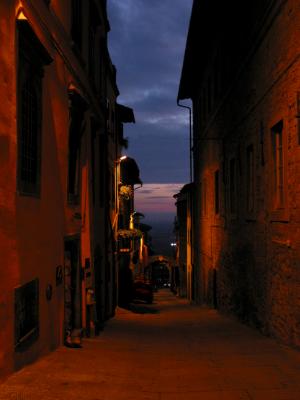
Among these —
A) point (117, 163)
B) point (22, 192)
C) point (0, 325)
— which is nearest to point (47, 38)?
point (22, 192)

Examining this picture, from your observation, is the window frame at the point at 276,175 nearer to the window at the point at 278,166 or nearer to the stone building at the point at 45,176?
the window at the point at 278,166

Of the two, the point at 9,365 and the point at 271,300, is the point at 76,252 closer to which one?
the point at 271,300

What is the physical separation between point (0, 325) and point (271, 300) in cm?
631

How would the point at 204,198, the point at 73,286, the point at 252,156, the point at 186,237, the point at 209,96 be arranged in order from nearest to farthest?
the point at 73,286 < the point at 252,156 < the point at 209,96 < the point at 204,198 < the point at 186,237

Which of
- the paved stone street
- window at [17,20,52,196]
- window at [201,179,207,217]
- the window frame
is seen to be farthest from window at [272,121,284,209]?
window at [201,179,207,217]

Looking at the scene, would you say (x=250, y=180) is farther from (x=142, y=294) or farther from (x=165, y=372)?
(x=142, y=294)

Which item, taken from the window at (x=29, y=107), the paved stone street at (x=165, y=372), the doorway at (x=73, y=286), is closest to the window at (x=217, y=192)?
the paved stone street at (x=165, y=372)

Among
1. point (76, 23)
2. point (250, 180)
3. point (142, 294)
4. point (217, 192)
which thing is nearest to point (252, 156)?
point (250, 180)

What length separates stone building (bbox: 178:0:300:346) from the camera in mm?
9109

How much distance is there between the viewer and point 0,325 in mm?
5934

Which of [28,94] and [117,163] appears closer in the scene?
[28,94]

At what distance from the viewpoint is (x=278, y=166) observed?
34.0 feet

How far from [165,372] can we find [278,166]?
470 cm

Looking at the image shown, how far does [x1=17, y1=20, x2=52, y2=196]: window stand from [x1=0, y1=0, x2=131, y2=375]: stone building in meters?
0.01
